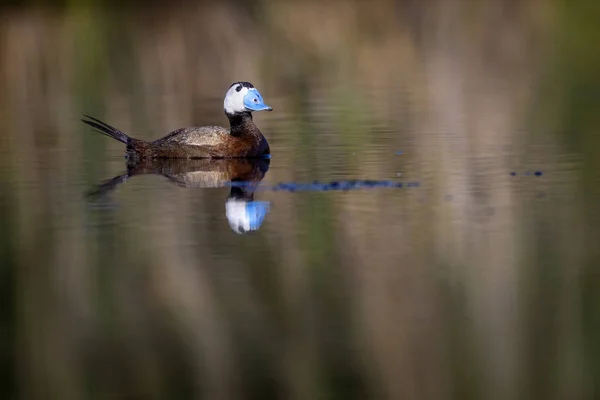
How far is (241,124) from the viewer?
10.7 m

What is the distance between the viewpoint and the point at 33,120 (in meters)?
13.6

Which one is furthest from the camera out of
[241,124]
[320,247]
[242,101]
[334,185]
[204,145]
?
[242,101]

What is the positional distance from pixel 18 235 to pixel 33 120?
239 inches

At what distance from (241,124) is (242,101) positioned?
23cm

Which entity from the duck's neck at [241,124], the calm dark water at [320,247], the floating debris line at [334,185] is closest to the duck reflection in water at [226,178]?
the calm dark water at [320,247]

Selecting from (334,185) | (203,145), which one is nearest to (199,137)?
(203,145)

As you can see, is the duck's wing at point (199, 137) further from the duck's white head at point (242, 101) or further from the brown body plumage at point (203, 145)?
the duck's white head at point (242, 101)

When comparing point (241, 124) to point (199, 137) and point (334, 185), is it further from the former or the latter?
point (334, 185)

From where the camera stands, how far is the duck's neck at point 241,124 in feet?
35.0

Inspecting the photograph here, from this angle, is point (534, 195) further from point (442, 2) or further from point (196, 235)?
point (442, 2)

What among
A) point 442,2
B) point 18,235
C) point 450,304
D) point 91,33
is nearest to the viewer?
point 450,304

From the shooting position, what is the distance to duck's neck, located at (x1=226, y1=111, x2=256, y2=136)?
1066 cm

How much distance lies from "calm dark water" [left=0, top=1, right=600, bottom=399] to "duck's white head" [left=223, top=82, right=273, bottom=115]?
0.37 m

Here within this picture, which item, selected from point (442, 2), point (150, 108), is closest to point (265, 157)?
point (150, 108)
